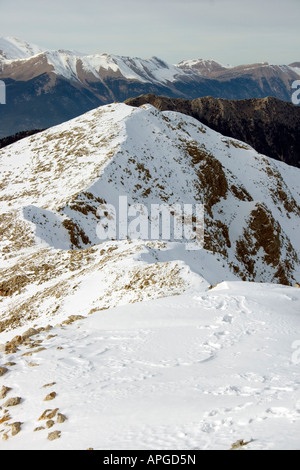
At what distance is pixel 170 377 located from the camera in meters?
9.95

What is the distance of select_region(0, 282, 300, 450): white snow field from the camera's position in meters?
7.63

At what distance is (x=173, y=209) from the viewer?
42625mm

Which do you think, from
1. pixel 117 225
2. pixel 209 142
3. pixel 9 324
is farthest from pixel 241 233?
pixel 9 324

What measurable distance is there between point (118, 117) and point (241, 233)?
21.0 metres

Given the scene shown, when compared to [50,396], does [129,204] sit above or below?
above

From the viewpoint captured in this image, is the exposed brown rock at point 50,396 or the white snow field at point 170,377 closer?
the white snow field at point 170,377

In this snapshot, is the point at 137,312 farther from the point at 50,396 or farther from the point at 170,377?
the point at 50,396

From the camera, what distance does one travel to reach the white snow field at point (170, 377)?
763 cm

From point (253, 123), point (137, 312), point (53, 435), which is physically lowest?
point (53, 435)

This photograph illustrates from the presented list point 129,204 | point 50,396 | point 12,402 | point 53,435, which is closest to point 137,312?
point 50,396

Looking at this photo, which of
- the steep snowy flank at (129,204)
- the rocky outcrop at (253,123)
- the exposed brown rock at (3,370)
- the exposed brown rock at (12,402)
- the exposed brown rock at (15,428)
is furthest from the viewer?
the rocky outcrop at (253,123)

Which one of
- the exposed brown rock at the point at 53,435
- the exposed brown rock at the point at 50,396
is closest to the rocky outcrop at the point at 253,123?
the exposed brown rock at the point at 50,396

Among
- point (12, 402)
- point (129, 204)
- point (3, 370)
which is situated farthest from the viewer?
point (129, 204)

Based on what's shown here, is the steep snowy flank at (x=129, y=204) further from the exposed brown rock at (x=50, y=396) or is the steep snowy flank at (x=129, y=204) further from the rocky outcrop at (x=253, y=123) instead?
the rocky outcrop at (x=253, y=123)
